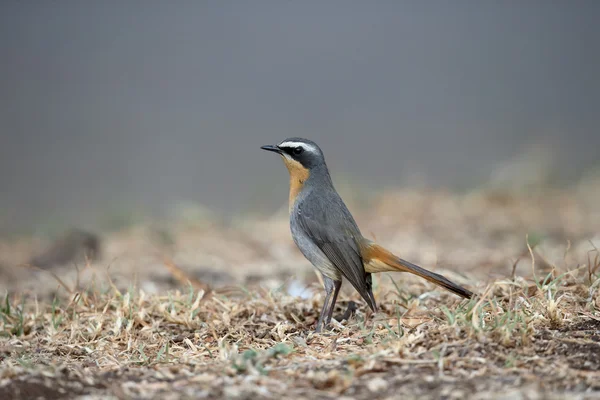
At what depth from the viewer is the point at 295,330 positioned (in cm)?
495

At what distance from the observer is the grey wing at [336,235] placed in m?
4.81

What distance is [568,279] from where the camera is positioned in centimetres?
483

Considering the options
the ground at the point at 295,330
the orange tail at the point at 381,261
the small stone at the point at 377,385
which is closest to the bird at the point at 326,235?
the orange tail at the point at 381,261

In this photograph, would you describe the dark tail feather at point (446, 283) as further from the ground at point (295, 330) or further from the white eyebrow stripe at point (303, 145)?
the white eyebrow stripe at point (303, 145)

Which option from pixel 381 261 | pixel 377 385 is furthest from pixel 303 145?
pixel 377 385

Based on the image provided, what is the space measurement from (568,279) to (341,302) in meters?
1.77

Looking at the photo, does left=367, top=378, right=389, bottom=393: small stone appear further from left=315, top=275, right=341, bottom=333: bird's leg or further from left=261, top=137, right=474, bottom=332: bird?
left=315, top=275, right=341, bottom=333: bird's leg

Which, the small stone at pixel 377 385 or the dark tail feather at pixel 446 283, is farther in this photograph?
the dark tail feather at pixel 446 283

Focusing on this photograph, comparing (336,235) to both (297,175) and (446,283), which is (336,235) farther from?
(446,283)

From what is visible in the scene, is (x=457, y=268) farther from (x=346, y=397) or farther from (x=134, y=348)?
(x=346, y=397)

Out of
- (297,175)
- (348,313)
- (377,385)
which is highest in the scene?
(297,175)

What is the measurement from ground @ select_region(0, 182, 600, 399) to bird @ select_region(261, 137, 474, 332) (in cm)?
28

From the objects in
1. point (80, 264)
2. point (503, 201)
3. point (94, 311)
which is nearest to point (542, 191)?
point (503, 201)

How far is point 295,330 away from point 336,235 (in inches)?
29.9
